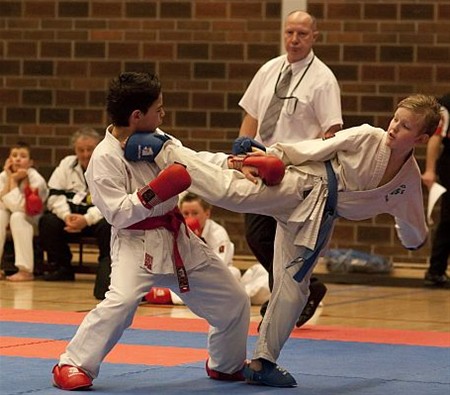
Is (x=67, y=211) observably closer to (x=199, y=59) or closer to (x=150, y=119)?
(x=199, y=59)

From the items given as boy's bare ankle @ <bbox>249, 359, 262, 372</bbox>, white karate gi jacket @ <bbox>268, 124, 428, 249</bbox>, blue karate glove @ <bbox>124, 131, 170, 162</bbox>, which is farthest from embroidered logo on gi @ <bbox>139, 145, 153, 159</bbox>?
boy's bare ankle @ <bbox>249, 359, 262, 372</bbox>

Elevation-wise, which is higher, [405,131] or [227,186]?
[405,131]

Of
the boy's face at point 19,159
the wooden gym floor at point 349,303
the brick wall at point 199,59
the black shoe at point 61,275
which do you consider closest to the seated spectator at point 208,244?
the wooden gym floor at point 349,303

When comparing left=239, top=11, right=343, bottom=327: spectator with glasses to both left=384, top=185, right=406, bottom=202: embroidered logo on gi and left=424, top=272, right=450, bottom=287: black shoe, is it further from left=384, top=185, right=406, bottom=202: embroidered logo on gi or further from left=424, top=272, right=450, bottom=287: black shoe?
left=424, top=272, right=450, bottom=287: black shoe

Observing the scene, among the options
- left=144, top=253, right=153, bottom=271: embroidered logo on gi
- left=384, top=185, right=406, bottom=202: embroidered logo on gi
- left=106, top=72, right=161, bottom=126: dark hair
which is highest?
left=106, top=72, right=161, bottom=126: dark hair

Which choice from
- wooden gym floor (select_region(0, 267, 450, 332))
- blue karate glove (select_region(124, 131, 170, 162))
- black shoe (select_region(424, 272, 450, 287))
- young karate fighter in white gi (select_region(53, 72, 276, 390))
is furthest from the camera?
black shoe (select_region(424, 272, 450, 287))

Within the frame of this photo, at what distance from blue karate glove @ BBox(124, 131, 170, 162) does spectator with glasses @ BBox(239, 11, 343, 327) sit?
219 centimetres

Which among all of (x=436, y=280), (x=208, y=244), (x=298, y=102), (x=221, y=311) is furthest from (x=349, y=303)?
(x=221, y=311)

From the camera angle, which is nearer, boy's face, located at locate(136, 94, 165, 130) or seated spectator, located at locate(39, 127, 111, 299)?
boy's face, located at locate(136, 94, 165, 130)

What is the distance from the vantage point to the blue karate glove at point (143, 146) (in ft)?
15.8

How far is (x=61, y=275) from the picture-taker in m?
10.0

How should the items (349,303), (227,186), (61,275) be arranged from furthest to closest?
(61,275) → (349,303) → (227,186)

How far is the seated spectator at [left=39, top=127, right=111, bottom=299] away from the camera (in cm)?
976

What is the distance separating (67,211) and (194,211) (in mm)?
1842
